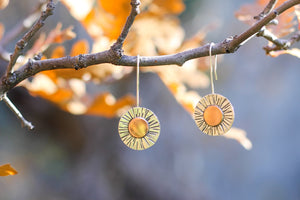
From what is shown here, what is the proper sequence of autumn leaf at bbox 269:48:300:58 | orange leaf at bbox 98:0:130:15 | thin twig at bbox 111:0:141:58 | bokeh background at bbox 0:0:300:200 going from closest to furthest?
thin twig at bbox 111:0:141:58
autumn leaf at bbox 269:48:300:58
orange leaf at bbox 98:0:130:15
bokeh background at bbox 0:0:300:200

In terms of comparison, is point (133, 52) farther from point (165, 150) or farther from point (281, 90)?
point (281, 90)

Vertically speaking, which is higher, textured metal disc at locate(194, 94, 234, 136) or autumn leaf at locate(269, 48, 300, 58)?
autumn leaf at locate(269, 48, 300, 58)

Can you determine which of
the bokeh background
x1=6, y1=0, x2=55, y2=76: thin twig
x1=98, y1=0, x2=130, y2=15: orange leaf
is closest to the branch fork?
x1=6, y1=0, x2=55, y2=76: thin twig

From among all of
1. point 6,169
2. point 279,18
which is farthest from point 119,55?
point 279,18

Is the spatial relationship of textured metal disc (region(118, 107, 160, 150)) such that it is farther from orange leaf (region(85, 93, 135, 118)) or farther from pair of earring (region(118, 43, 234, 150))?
orange leaf (region(85, 93, 135, 118))

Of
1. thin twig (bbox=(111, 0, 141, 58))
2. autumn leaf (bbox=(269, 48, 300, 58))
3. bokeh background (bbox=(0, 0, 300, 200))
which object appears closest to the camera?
thin twig (bbox=(111, 0, 141, 58))

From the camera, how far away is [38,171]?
1155mm

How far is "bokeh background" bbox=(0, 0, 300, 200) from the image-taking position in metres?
1.15

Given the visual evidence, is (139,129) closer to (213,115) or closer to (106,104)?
(213,115)

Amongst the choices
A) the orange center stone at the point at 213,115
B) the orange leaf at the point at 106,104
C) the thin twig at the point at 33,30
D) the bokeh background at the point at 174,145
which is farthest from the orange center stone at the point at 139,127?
the bokeh background at the point at 174,145

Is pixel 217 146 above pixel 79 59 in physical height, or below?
above

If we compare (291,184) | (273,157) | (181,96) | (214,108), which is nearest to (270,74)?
(273,157)

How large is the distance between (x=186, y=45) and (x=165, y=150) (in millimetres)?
502

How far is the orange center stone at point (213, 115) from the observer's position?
589 mm
